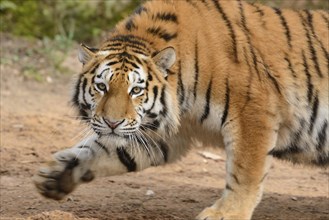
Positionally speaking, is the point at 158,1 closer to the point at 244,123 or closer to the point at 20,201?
the point at 244,123

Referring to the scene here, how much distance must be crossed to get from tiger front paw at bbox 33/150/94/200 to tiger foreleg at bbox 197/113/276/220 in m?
0.79

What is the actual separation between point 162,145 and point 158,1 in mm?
894

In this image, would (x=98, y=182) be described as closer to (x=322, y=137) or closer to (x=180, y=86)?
(x=180, y=86)

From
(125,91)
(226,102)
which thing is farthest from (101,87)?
(226,102)

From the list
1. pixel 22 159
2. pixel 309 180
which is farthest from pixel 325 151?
pixel 22 159

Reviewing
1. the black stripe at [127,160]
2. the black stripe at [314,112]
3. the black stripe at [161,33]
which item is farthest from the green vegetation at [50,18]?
the black stripe at [314,112]

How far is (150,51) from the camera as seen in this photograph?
16.5 ft

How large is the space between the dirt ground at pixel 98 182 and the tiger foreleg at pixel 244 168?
0.42 meters

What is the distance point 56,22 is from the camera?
32.7 feet

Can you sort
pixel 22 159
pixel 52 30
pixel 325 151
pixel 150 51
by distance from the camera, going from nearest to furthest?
pixel 150 51, pixel 325 151, pixel 22 159, pixel 52 30

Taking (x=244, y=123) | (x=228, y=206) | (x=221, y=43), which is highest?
(x=221, y=43)

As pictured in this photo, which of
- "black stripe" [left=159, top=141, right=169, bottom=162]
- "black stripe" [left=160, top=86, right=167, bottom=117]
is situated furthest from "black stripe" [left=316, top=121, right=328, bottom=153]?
"black stripe" [left=160, top=86, right=167, bottom=117]

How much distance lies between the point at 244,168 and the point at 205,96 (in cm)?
47

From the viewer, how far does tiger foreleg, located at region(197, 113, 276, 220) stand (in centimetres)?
508
